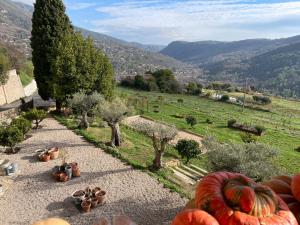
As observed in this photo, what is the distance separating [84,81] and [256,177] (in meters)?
20.1

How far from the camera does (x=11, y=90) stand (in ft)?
189

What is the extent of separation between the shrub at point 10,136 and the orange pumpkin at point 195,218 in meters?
17.1

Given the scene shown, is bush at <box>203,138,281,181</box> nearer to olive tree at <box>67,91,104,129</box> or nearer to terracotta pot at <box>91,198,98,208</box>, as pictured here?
terracotta pot at <box>91,198,98,208</box>

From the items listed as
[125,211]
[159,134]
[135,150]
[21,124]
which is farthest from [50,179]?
[135,150]

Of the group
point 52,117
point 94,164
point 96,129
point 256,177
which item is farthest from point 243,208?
point 52,117

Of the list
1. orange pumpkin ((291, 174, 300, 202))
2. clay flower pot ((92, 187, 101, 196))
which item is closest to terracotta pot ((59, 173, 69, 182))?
clay flower pot ((92, 187, 101, 196))

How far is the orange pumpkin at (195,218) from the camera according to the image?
7695mm

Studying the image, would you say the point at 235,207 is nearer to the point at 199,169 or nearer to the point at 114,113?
the point at 199,169

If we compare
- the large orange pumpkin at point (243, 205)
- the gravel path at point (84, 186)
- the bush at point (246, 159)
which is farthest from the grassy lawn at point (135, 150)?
the large orange pumpkin at point (243, 205)

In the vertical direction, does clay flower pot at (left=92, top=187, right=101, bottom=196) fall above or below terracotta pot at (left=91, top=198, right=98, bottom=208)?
above

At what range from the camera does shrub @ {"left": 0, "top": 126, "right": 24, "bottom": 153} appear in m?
22.1

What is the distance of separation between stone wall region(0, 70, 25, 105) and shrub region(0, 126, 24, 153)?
107 ft

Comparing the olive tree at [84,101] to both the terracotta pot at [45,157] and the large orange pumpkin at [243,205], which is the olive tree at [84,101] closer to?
the terracotta pot at [45,157]

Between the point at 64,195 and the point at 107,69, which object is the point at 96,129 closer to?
the point at 107,69
